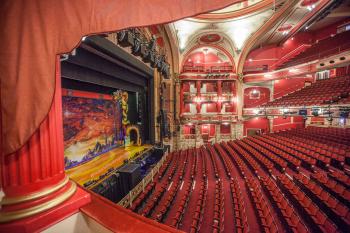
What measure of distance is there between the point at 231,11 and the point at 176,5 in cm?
983

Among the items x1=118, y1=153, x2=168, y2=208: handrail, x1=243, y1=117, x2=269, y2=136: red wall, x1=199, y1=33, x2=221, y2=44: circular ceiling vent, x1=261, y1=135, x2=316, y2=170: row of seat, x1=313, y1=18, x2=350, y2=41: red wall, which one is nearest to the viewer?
x1=118, y1=153, x2=168, y2=208: handrail

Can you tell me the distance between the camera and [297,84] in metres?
12.1

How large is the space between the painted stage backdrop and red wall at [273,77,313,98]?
11.1m

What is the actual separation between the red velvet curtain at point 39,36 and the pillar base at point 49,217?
37 centimetres

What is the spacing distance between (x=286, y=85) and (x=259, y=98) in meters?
2.01

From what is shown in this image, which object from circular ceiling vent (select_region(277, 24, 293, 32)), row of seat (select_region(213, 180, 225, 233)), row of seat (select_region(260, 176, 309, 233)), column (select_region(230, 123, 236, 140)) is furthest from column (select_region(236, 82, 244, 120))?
row of seat (select_region(213, 180, 225, 233))

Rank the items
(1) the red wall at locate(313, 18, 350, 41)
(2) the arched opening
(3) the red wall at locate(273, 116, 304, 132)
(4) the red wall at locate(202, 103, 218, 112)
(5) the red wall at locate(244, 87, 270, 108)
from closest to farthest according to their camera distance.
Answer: (2) the arched opening → (1) the red wall at locate(313, 18, 350, 41) → (3) the red wall at locate(273, 116, 304, 132) → (5) the red wall at locate(244, 87, 270, 108) → (4) the red wall at locate(202, 103, 218, 112)

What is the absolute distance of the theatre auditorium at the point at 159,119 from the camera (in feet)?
2.82

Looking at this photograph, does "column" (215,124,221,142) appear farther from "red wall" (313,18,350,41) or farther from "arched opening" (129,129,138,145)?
"red wall" (313,18,350,41)

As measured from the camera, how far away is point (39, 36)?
2.83 feet

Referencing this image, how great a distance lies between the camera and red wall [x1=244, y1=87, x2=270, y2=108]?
42.2ft

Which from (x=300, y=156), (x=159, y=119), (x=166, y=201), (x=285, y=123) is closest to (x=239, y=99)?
(x=285, y=123)

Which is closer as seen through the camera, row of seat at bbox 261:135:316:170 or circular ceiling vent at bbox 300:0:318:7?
row of seat at bbox 261:135:316:170

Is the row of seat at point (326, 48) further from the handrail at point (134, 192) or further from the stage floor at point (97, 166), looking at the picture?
the stage floor at point (97, 166)
